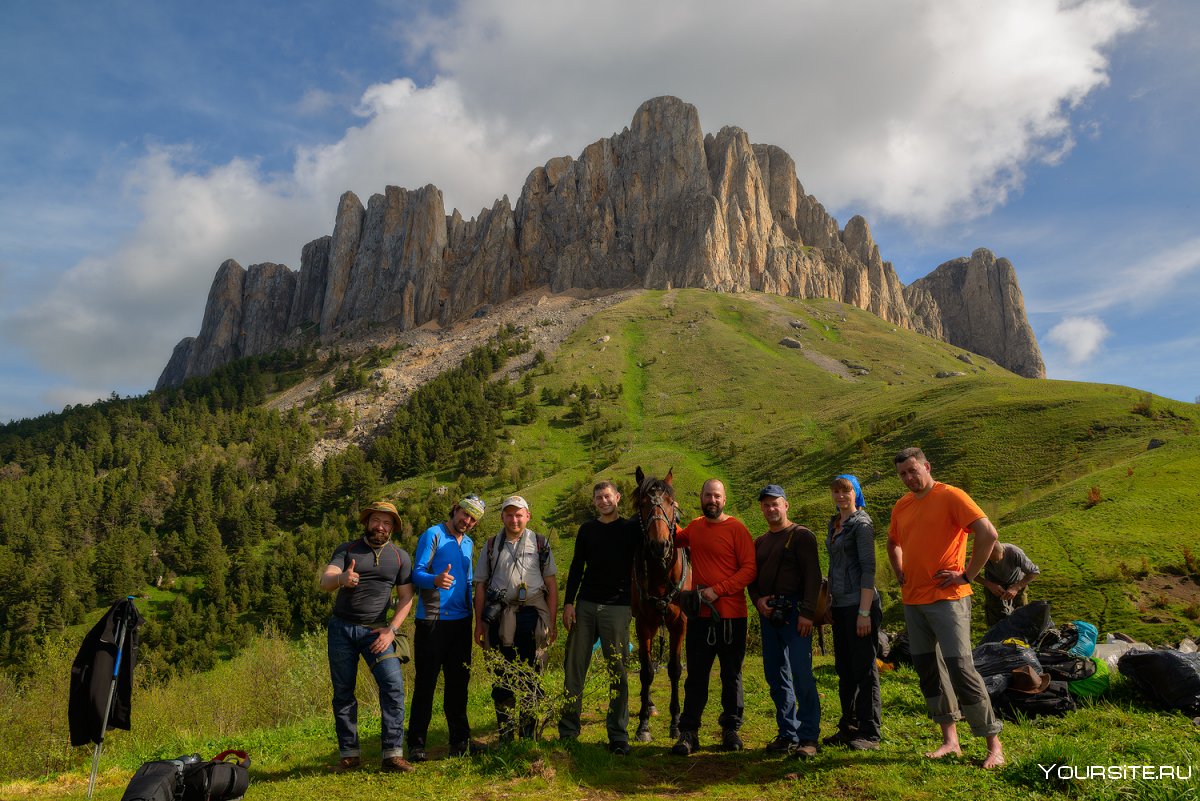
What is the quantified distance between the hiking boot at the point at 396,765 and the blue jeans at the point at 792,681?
4.32 m

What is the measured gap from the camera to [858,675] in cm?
748

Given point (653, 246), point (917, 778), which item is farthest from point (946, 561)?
point (653, 246)

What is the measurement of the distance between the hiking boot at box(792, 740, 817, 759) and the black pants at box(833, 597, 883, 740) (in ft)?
2.07

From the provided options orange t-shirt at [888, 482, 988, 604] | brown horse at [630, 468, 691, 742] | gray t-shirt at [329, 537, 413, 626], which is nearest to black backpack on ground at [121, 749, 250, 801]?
gray t-shirt at [329, 537, 413, 626]

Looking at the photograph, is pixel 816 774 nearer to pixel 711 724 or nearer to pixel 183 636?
pixel 711 724

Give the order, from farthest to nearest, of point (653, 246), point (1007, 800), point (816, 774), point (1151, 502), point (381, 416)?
1. point (653, 246)
2. point (381, 416)
3. point (1151, 502)
4. point (816, 774)
5. point (1007, 800)

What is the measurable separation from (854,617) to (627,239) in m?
162

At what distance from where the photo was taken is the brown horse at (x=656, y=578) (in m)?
7.52

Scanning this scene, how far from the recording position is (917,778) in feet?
20.5

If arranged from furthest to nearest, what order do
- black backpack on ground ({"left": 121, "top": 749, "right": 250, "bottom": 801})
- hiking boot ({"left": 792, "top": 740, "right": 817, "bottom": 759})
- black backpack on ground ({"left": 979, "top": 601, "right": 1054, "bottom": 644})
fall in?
black backpack on ground ({"left": 979, "top": 601, "right": 1054, "bottom": 644}) < hiking boot ({"left": 792, "top": 740, "right": 817, "bottom": 759}) < black backpack on ground ({"left": 121, "top": 749, "right": 250, "bottom": 801})

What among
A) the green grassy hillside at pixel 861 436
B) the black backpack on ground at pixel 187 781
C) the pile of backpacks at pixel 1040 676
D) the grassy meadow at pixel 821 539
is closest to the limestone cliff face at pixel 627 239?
the green grassy hillside at pixel 861 436

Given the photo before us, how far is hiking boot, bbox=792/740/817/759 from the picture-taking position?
23.2 feet

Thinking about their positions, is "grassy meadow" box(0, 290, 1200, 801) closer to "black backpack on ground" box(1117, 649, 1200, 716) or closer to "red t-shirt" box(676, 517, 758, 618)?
"black backpack on ground" box(1117, 649, 1200, 716)

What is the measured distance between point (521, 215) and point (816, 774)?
18252cm
